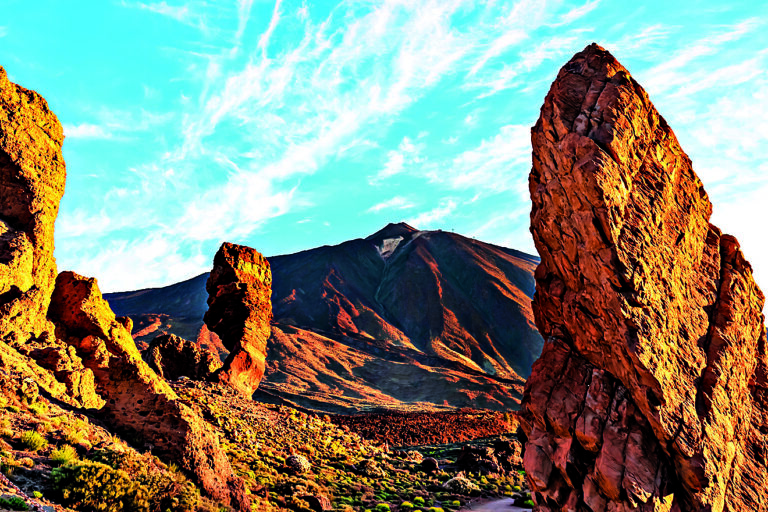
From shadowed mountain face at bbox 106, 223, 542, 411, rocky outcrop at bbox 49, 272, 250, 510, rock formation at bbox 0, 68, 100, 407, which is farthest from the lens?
shadowed mountain face at bbox 106, 223, 542, 411

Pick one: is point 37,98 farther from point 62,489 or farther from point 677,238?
point 677,238

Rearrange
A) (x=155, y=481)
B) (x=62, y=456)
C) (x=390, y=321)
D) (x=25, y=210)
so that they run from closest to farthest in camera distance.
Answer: (x=62, y=456) < (x=155, y=481) < (x=25, y=210) < (x=390, y=321)

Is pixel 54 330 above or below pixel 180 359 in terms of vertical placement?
above

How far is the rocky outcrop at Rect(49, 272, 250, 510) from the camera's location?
14.0 m

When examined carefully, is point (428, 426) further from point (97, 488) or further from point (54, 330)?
point (97, 488)

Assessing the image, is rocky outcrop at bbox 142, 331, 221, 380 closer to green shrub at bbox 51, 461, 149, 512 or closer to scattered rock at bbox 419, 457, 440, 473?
scattered rock at bbox 419, 457, 440, 473

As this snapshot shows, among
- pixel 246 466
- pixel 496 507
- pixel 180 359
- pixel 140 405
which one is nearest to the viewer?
pixel 140 405

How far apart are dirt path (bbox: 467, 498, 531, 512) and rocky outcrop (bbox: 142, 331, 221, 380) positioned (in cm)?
A: 1794

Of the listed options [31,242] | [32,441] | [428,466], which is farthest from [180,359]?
[32,441]

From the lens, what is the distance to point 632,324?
33.3 ft

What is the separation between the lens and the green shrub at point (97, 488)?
957 cm

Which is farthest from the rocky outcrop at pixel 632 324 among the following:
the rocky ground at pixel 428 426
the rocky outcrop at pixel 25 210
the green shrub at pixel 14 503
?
the rocky ground at pixel 428 426

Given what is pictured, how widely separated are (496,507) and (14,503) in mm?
23424

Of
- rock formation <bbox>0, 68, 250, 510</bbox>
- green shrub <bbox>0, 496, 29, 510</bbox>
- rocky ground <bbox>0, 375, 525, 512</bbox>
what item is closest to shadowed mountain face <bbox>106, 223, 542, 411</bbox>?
rocky ground <bbox>0, 375, 525, 512</bbox>
